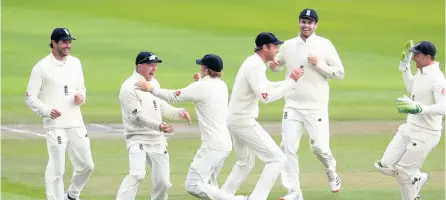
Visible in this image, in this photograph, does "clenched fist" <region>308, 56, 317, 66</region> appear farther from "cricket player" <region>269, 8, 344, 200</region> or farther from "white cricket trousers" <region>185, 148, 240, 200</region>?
"white cricket trousers" <region>185, 148, 240, 200</region>

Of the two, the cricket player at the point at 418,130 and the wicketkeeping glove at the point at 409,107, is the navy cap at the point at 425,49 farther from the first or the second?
the wicketkeeping glove at the point at 409,107

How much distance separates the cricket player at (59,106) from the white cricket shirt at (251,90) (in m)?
1.92

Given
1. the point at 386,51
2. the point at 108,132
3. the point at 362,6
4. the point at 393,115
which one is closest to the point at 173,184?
the point at 108,132

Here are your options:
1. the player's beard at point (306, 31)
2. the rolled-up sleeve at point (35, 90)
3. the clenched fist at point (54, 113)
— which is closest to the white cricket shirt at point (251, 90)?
the player's beard at point (306, 31)

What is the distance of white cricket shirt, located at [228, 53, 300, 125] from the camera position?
14766 mm

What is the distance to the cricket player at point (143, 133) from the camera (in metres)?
14.7

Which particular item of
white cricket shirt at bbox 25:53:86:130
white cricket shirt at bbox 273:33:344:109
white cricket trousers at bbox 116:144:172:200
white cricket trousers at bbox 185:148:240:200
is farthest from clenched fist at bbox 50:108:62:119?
white cricket shirt at bbox 273:33:344:109

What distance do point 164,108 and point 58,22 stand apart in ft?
69.2

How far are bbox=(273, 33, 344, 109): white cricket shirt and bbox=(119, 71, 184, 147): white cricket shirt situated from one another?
2016 millimetres

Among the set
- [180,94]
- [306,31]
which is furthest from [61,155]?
[306,31]

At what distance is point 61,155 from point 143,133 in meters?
1.11

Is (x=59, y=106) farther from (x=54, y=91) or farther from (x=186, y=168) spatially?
(x=186, y=168)

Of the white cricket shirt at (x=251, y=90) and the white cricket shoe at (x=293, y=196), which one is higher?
the white cricket shirt at (x=251, y=90)

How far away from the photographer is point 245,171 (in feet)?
50.5
